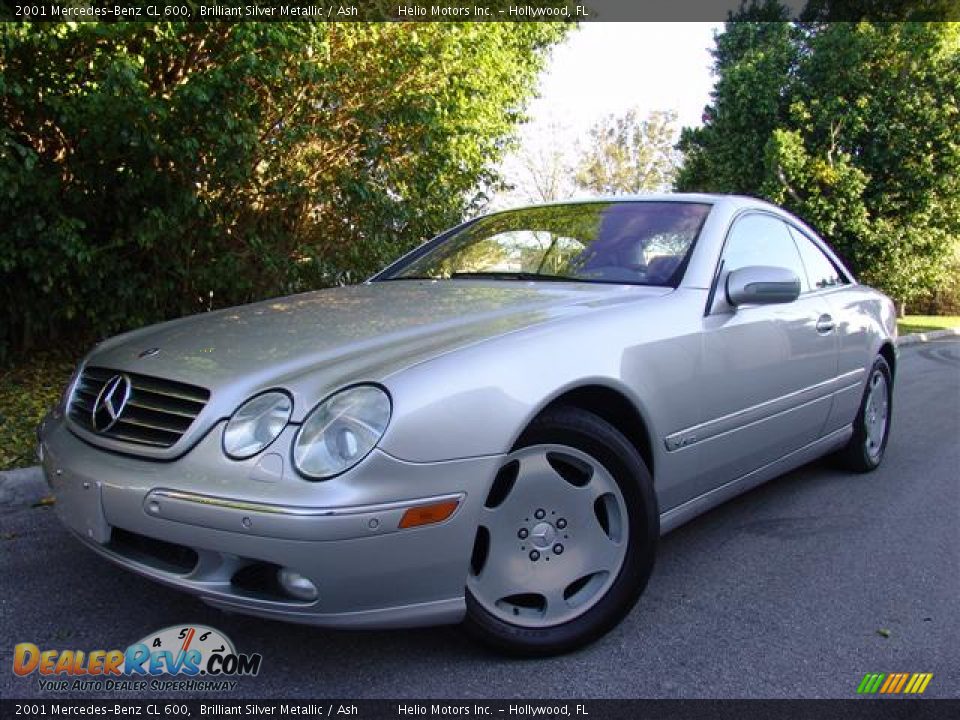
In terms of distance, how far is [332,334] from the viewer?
8.28ft

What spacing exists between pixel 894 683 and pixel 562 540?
1.05m

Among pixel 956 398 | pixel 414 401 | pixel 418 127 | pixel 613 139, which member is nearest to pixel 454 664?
pixel 414 401

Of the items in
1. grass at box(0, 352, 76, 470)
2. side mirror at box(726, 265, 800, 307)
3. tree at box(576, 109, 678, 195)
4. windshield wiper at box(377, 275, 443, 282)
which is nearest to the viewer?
side mirror at box(726, 265, 800, 307)

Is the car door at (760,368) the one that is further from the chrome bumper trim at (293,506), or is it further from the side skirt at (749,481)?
the chrome bumper trim at (293,506)

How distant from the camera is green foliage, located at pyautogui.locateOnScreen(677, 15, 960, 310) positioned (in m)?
13.4

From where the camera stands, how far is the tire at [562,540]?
226cm

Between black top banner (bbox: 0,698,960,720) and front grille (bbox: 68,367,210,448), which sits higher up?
front grille (bbox: 68,367,210,448)

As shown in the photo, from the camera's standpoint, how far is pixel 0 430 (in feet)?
14.9

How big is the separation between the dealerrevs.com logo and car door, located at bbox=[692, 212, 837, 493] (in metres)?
1.71

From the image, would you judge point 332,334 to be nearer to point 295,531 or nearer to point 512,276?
point 295,531

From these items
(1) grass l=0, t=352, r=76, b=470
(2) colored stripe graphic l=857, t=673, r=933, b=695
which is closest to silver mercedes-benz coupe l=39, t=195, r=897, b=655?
(2) colored stripe graphic l=857, t=673, r=933, b=695

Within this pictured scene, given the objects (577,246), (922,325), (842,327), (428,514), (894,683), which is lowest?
(922,325)

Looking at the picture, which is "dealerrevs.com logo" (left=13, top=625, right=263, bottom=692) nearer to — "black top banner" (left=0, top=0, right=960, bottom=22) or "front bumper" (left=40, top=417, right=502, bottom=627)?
"front bumper" (left=40, top=417, right=502, bottom=627)

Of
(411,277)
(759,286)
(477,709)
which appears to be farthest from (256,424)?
(759,286)
